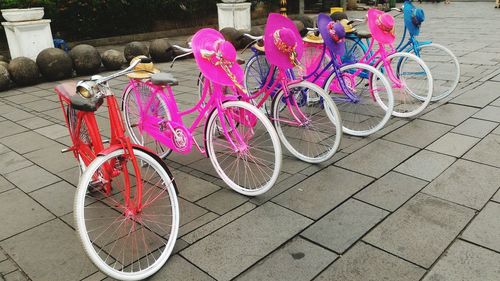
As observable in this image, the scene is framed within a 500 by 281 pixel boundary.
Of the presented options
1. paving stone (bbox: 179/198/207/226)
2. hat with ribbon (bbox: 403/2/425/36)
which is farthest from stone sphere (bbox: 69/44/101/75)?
hat with ribbon (bbox: 403/2/425/36)

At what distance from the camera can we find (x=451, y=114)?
5.25 meters

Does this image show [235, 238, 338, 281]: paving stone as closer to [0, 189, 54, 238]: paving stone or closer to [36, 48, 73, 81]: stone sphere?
[0, 189, 54, 238]: paving stone

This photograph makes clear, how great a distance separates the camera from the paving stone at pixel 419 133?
4512 mm

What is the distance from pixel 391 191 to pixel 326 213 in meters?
0.66

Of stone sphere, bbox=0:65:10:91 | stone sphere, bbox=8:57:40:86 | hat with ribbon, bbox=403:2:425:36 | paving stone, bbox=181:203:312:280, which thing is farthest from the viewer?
stone sphere, bbox=8:57:40:86

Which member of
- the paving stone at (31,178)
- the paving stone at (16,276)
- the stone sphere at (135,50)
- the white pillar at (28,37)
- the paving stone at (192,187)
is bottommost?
the paving stone at (16,276)

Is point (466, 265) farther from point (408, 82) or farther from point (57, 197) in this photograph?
point (408, 82)

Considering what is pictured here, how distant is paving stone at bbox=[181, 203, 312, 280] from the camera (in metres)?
2.71

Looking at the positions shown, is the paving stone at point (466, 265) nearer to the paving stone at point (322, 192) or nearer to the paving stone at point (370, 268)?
the paving stone at point (370, 268)

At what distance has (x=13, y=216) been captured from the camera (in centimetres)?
339

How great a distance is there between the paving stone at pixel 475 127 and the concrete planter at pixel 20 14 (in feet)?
25.2

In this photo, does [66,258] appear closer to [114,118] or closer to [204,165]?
[114,118]

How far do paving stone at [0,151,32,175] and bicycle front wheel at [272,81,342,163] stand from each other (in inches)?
102

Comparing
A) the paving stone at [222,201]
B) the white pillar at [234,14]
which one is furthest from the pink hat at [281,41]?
the white pillar at [234,14]
